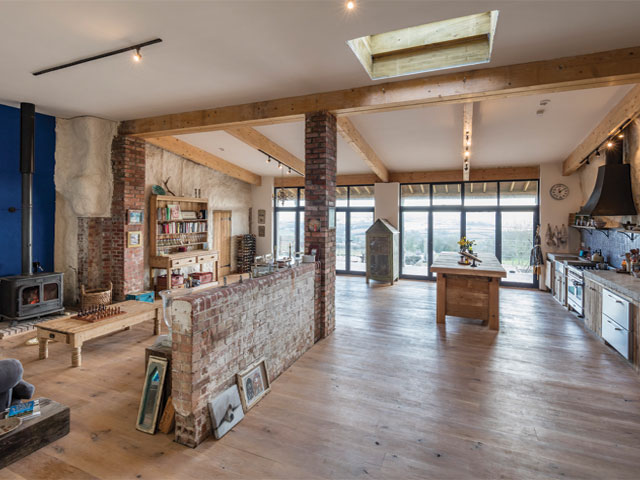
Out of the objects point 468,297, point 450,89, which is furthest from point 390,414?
point 450,89

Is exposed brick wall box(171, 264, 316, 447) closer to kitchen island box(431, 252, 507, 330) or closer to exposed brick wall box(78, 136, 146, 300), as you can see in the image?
kitchen island box(431, 252, 507, 330)

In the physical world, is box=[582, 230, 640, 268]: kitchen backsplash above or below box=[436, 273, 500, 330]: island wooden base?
above

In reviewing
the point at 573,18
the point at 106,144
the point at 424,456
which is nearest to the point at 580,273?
the point at 573,18

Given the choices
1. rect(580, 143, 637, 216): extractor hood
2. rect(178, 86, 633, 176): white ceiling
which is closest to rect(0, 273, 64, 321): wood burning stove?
rect(178, 86, 633, 176): white ceiling

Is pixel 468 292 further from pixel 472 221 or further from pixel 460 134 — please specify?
pixel 472 221

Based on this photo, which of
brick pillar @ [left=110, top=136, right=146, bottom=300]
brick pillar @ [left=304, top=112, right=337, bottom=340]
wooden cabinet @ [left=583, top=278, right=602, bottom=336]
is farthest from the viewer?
brick pillar @ [left=110, top=136, right=146, bottom=300]

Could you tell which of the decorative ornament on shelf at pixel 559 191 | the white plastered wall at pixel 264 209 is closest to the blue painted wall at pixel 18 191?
the white plastered wall at pixel 264 209

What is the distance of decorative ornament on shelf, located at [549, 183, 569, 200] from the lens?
24.6 feet

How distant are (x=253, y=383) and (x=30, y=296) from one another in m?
4.16

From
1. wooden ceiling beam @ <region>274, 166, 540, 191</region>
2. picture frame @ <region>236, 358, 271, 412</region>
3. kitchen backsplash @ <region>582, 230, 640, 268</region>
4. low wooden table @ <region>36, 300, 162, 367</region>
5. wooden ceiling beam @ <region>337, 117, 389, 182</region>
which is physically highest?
wooden ceiling beam @ <region>337, 117, 389, 182</region>

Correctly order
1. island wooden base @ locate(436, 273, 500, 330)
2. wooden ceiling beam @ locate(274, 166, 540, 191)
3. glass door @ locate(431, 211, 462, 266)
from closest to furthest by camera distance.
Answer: island wooden base @ locate(436, 273, 500, 330)
wooden ceiling beam @ locate(274, 166, 540, 191)
glass door @ locate(431, 211, 462, 266)

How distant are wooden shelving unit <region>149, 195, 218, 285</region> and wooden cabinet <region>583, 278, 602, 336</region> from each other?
23.8 feet

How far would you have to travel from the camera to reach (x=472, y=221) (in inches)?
335

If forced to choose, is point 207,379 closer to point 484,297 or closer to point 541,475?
point 541,475
